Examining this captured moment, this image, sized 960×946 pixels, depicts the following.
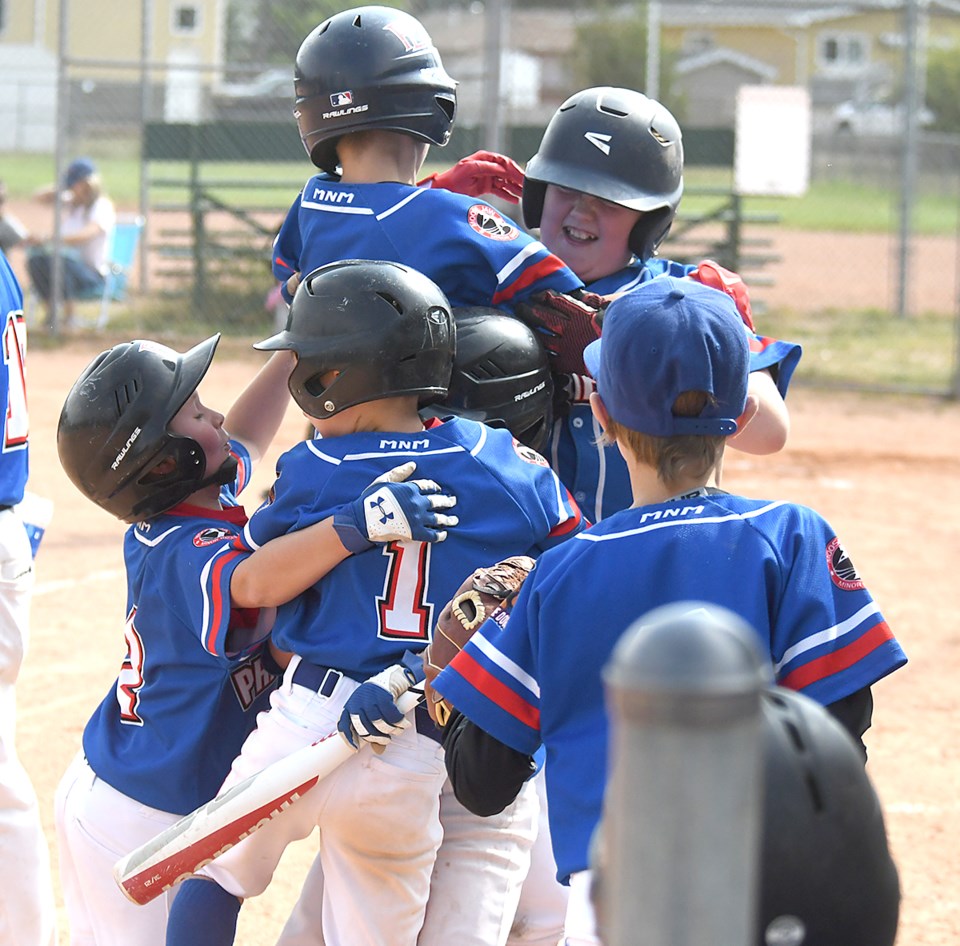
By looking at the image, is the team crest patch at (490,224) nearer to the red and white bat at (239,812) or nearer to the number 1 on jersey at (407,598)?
the number 1 on jersey at (407,598)

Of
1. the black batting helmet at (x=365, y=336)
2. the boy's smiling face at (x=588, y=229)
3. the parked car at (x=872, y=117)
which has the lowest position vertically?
the black batting helmet at (x=365, y=336)

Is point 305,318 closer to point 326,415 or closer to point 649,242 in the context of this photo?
point 326,415

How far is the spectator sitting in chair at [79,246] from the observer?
14570 millimetres

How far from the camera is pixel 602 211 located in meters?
3.28

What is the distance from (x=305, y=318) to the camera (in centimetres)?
278

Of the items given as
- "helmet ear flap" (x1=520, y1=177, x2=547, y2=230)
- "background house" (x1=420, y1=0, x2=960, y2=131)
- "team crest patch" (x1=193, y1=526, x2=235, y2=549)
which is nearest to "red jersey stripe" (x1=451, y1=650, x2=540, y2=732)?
"team crest patch" (x1=193, y1=526, x2=235, y2=549)

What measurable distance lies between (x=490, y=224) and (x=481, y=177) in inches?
15.7

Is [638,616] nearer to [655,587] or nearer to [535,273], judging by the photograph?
[655,587]

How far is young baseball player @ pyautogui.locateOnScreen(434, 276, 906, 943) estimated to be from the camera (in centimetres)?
216

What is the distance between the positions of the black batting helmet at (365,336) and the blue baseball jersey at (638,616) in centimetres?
65

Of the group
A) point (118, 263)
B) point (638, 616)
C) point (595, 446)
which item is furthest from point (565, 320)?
point (118, 263)

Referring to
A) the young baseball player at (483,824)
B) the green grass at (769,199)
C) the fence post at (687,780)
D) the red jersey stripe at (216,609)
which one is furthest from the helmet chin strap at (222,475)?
the green grass at (769,199)

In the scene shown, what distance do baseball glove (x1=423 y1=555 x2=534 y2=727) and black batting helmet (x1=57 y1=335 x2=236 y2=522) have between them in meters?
0.81

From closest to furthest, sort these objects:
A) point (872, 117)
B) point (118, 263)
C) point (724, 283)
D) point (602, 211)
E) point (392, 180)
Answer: point (724, 283) → point (392, 180) → point (602, 211) → point (118, 263) → point (872, 117)
